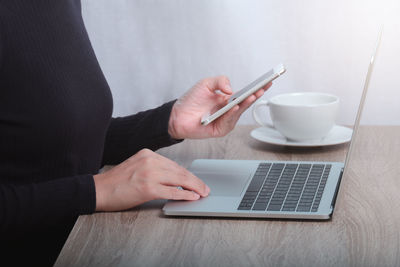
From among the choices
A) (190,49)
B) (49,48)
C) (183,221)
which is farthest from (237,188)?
(190,49)

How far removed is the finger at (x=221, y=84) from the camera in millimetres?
1202

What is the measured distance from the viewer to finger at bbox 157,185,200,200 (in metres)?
0.92

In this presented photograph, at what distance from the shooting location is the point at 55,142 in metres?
1.03

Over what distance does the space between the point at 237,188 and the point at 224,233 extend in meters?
0.15

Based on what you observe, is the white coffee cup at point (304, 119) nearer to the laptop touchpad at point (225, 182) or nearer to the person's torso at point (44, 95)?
the laptop touchpad at point (225, 182)

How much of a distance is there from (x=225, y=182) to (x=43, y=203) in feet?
0.94

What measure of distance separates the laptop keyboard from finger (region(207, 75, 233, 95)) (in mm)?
179

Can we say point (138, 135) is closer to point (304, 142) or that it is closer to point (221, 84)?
point (221, 84)

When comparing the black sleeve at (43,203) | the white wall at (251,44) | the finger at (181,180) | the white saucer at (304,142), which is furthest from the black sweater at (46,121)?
the white wall at (251,44)

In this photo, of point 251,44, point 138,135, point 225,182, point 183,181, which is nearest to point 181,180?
point 183,181

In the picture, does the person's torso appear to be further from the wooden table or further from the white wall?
the white wall

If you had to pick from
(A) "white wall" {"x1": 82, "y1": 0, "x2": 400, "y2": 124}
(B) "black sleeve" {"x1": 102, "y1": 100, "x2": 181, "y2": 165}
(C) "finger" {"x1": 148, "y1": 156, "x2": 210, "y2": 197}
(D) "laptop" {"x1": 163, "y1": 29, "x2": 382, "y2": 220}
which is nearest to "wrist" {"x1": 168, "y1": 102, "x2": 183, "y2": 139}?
(B) "black sleeve" {"x1": 102, "y1": 100, "x2": 181, "y2": 165}

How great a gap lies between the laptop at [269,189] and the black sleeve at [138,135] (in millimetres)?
150

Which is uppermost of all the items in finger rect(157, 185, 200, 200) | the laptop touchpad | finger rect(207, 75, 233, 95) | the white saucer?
finger rect(207, 75, 233, 95)
